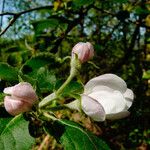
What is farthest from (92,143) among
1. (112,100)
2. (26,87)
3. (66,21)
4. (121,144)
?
(121,144)

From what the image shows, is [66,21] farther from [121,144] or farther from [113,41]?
[113,41]

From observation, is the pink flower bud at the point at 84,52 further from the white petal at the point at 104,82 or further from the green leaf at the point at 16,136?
the green leaf at the point at 16,136

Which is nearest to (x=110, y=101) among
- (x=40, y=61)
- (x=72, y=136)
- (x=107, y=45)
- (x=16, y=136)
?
(x=72, y=136)

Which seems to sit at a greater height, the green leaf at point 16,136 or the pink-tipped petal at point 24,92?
the pink-tipped petal at point 24,92

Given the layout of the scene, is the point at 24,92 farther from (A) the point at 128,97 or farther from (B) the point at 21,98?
(A) the point at 128,97

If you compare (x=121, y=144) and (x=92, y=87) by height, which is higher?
(x=92, y=87)

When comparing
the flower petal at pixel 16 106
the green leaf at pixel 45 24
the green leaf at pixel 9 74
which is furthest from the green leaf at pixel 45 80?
the green leaf at pixel 45 24
